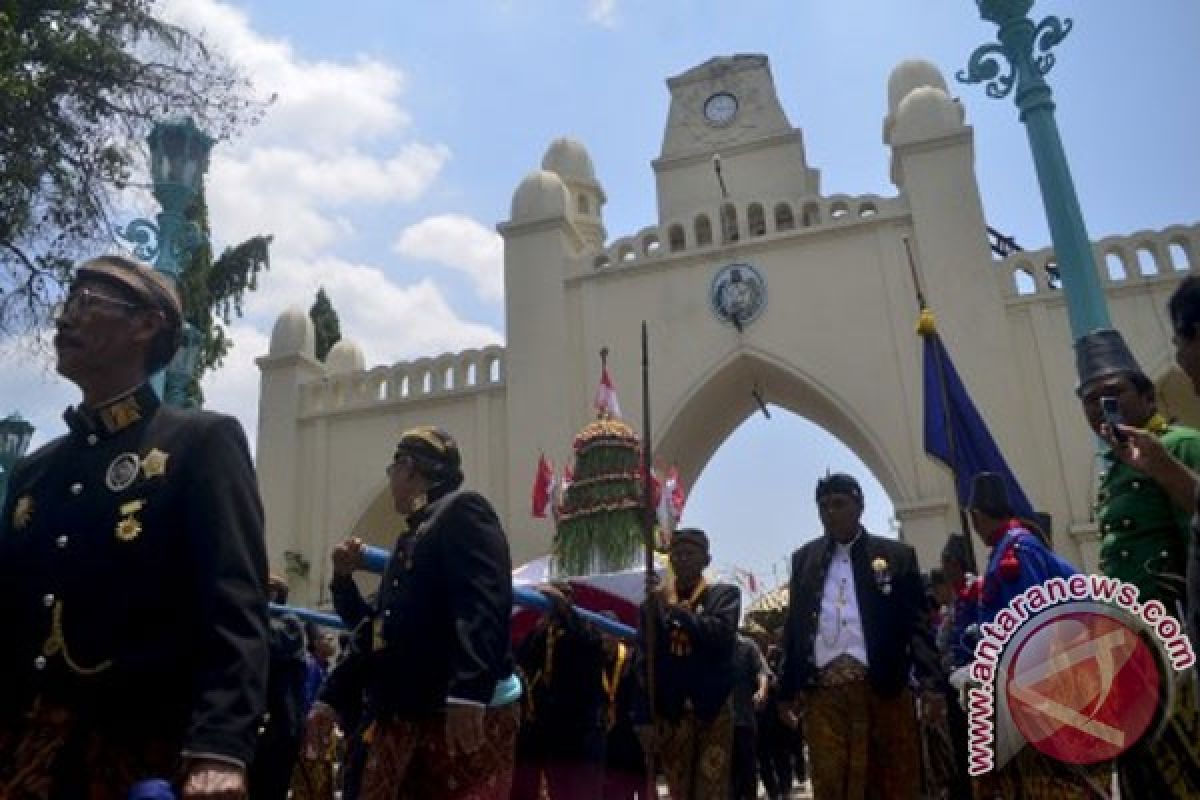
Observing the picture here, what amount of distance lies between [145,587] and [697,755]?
3972 millimetres

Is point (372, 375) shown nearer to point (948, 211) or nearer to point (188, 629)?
point (948, 211)

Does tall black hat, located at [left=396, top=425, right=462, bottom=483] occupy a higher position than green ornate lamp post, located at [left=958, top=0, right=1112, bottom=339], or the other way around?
green ornate lamp post, located at [left=958, top=0, right=1112, bottom=339]

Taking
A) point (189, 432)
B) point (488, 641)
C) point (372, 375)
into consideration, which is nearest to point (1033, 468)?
point (372, 375)

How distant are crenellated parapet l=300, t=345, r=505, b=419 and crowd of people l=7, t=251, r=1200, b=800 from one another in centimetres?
1106

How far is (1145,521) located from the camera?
3.20m

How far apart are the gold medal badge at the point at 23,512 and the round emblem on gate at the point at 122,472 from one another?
0.20 metres

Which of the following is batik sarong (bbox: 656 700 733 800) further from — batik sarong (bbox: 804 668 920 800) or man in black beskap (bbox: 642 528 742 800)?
batik sarong (bbox: 804 668 920 800)

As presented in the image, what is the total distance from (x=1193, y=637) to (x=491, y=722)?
2.34 m

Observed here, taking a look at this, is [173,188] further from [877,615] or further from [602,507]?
[877,615]

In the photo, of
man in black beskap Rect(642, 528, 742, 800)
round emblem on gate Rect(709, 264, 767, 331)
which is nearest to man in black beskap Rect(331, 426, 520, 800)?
man in black beskap Rect(642, 528, 742, 800)

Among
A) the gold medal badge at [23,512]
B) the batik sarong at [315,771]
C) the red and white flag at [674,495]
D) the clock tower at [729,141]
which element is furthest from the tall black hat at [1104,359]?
the clock tower at [729,141]

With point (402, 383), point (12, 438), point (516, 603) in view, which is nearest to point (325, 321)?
point (402, 383)

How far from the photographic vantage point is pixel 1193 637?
6.55 ft

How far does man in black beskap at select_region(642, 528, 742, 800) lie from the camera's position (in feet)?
17.2
